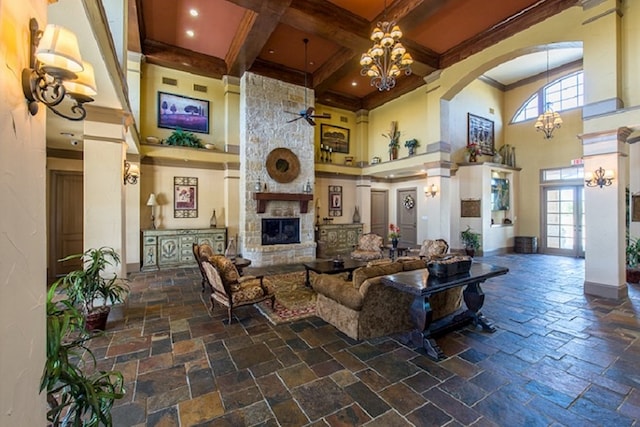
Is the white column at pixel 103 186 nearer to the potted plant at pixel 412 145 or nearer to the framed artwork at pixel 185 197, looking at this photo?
the framed artwork at pixel 185 197

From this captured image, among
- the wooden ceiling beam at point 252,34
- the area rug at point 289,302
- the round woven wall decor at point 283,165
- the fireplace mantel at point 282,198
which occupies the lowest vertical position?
the area rug at point 289,302

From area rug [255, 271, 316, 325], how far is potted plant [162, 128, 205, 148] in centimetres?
417

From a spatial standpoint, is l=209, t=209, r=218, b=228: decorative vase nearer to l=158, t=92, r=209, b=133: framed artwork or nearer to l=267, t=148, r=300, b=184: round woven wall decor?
l=267, t=148, r=300, b=184: round woven wall decor

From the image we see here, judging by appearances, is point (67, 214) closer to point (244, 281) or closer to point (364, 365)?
point (244, 281)

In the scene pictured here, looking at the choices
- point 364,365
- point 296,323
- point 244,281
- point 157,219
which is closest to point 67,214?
point 157,219

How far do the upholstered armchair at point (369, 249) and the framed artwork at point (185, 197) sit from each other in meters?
4.41

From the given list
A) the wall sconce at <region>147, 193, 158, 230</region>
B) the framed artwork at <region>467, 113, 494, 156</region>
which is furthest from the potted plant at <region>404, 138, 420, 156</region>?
the wall sconce at <region>147, 193, 158, 230</region>

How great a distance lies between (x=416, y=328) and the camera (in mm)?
3068

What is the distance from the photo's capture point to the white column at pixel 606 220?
4523 millimetres

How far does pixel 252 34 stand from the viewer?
5668mm

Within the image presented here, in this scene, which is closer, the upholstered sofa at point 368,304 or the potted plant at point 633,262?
the upholstered sofa at point 368,304

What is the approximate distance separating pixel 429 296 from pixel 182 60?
25.1 ft

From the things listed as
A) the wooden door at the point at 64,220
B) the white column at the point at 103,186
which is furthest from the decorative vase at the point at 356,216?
the wooden door at the point at 64,220

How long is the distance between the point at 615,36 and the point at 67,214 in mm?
10823
